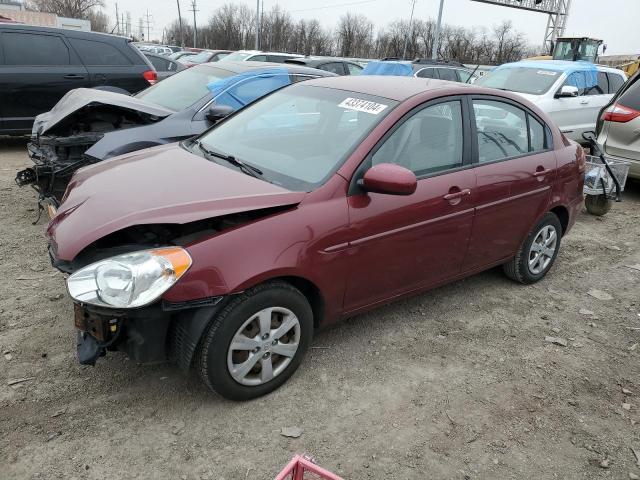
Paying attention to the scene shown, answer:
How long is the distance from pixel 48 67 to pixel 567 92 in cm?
832

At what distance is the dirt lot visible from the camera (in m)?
2.54

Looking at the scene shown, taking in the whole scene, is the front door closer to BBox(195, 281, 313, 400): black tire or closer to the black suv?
BBox(195, 281, 313, 400): black tire

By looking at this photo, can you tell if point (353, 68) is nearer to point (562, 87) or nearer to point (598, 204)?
point (562, 87)

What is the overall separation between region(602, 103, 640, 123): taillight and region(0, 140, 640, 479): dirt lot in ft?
13.1

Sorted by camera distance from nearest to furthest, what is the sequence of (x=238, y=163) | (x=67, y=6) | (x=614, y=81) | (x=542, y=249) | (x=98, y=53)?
1. (x=238, y=163)
2. (x=542, y=249)
3. (x=98, y=53)
4. (x=614, y=81)
5. (x=67, y=6)

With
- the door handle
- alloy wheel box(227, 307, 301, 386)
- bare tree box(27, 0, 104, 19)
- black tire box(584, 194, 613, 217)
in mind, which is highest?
bare tree box(27, 0, 104, 19)

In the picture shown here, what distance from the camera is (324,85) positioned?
3.85 metres

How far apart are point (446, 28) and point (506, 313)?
61.0 meters

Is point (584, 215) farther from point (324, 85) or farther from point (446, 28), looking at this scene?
point (446, 28)

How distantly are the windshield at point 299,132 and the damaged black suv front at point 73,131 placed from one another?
1.55 metres

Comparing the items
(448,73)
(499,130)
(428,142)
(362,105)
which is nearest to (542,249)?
(499,130)

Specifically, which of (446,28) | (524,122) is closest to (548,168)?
(524,122)

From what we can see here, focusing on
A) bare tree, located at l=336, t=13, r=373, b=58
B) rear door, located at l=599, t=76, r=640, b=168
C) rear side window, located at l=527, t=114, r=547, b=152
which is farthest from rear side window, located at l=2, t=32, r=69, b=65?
bare tree, located at l=336, t=13, r=373, b=58

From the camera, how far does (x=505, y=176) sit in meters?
3.88
